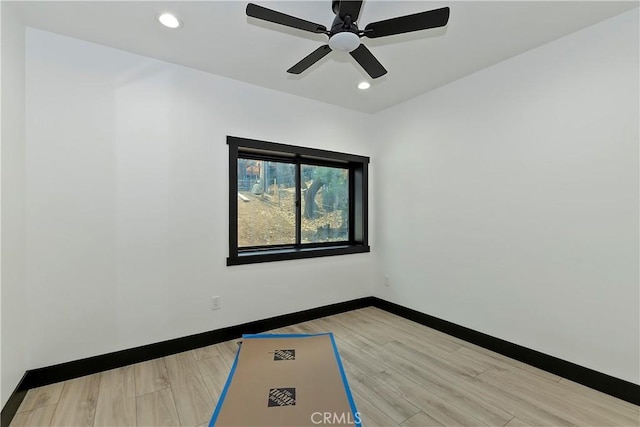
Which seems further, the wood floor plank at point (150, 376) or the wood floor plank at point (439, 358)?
the wood floor plank at point (439, 358)

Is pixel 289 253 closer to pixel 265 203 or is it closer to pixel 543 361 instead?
pixel 265 203

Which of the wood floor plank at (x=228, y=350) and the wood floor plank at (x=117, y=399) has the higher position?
the wood floor plank at (x=228, y=350)

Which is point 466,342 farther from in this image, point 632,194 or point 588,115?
point 588,115

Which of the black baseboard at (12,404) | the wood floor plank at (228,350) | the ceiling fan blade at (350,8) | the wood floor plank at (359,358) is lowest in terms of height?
the wood floor plank at (359,358)

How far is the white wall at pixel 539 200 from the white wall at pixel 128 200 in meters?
1.79

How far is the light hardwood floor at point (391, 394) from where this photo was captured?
1.76 m

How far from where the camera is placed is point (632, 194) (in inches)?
75.5

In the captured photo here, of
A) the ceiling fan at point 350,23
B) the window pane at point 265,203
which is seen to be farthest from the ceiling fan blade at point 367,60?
the window pane at point 265,203

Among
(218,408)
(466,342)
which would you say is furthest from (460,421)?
(218,408)

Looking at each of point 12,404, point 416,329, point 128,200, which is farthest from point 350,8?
point 12,404

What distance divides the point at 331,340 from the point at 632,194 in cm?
258

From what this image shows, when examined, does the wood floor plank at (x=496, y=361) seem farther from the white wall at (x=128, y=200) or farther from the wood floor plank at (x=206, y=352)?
the wood floor plank at (x=206, y=352)

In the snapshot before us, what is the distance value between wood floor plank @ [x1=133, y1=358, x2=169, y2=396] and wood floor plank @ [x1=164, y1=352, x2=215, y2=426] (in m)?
0.04

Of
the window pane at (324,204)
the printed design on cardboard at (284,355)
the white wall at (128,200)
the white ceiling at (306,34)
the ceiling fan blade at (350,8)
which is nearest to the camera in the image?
the ceiling fan blade at (350,8)
